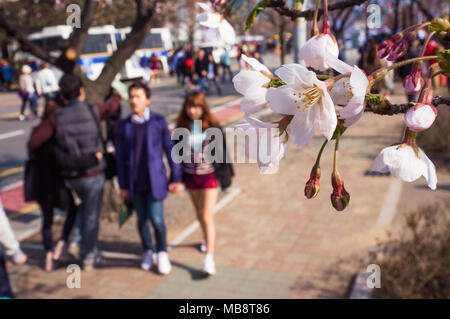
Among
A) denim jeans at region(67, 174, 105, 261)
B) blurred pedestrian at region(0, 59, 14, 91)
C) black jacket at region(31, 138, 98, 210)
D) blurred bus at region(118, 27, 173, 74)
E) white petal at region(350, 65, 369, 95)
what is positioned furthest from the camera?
blurred bus at region(118, 27, 173, 74)

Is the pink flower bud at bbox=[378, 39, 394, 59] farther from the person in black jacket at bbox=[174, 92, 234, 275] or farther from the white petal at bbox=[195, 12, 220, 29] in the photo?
the person in black jacket at bbox=[174, 92, 234, 275]

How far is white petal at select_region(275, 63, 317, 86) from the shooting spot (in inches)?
37.1

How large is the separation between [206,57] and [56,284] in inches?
577

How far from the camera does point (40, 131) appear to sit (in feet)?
17.1

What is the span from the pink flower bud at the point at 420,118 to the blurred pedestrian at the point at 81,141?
441 cm

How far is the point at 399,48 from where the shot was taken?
1270 millimetres

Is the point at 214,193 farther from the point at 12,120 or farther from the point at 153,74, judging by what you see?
the point at 153,74

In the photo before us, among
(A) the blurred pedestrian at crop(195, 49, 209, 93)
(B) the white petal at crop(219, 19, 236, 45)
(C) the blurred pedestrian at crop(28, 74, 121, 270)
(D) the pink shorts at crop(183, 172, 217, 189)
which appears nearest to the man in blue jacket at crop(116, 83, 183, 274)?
(D) the pink shorts at crop(183, 172, 217, 189)

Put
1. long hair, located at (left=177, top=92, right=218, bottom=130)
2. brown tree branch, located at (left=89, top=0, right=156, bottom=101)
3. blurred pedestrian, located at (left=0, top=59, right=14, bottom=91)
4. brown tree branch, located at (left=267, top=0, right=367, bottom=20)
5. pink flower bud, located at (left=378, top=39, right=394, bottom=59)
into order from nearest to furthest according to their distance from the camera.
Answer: pink flower bud, located at (left=378, top=39, right=394, bottom=59) → brown tree branch, located at (left=267, top=0, right=367, bottom=20) → long hair, located at (left=177, top=92, right=218, bottom=130) → brown tree branch, located at (left=89, top=0, right=156, bottom=101) → blurred pedestrian, located at (left=0, top=59, right=14, bottom=91)

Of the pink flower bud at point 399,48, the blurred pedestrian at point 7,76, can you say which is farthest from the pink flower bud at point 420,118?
the blurred pedestrian at point 7,76

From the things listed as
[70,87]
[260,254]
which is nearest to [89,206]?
[70,87]

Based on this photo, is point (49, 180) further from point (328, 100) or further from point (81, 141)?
point (328, 100)

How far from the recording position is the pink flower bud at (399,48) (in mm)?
A: 1261

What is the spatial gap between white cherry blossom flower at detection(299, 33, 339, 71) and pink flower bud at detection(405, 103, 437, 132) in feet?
0.65
